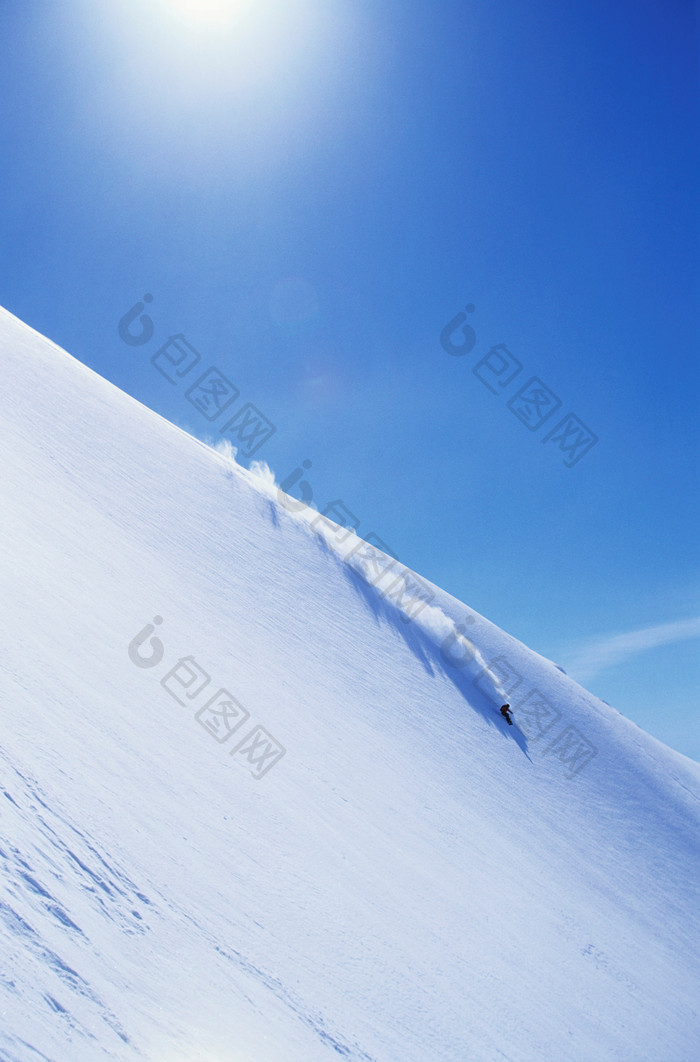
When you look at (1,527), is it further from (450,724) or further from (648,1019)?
(648,1019)

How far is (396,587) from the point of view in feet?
58.3

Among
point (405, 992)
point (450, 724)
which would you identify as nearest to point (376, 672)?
point (450, 724)

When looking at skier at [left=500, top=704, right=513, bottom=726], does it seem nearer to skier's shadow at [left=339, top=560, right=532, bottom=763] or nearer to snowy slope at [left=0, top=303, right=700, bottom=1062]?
skier's shadow at [left=339, top=560, right=532, bottom=763]

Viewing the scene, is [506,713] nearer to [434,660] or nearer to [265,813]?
[434,660]

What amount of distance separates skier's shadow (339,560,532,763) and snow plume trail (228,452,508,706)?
118 mm

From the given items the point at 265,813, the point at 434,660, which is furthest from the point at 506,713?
the point at 265,813

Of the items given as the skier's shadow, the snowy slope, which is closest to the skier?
the skier's shadow

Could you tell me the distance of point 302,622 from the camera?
12.3 m

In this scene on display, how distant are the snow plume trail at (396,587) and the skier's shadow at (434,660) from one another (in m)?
0.12

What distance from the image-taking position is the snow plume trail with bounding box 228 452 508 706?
53.8 feet

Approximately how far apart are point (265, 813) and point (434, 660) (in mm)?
9590

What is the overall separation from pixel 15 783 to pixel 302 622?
867 cm

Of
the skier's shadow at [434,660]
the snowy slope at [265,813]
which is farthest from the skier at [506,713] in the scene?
the snowy slope at [265,813]

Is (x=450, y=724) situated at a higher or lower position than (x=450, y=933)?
higher
